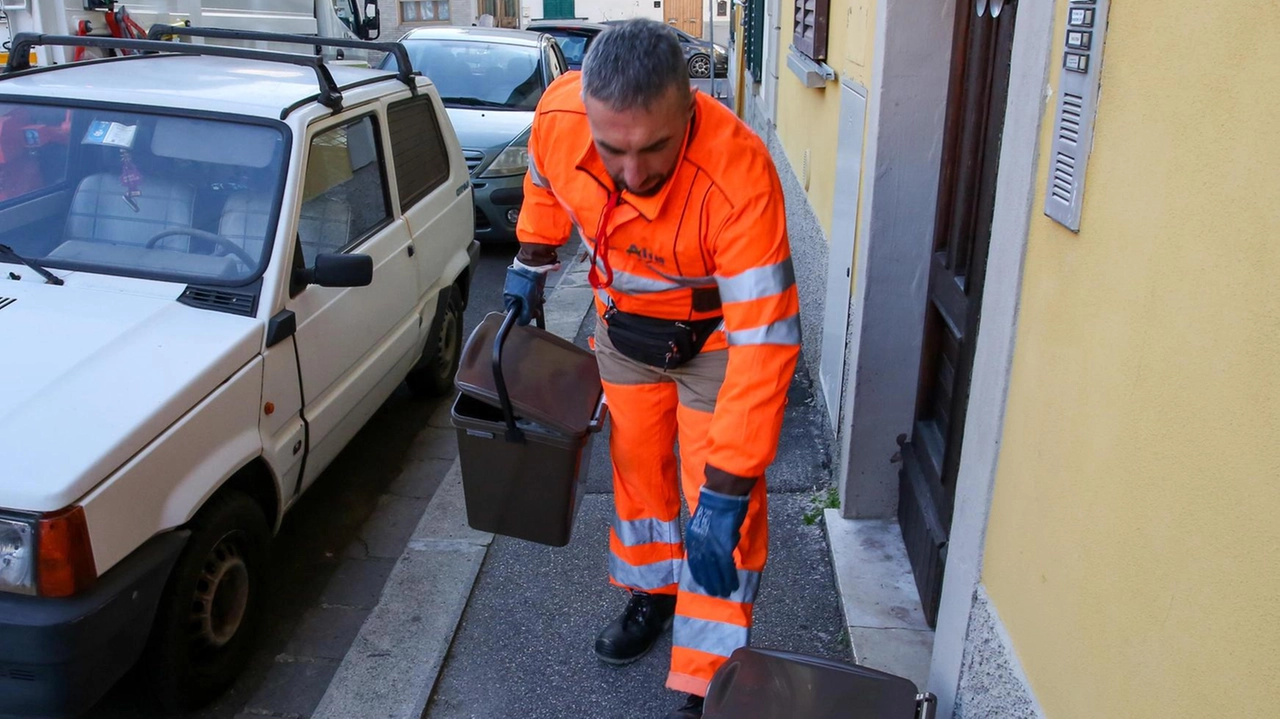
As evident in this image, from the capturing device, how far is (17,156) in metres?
3.63

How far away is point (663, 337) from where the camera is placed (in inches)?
108

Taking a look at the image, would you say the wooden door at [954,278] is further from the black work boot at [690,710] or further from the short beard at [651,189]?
the short beard at [651,189]

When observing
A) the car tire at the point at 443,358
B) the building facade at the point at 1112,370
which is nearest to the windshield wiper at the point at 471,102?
the car tire at the point at 443,358

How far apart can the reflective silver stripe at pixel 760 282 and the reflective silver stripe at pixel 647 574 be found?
108cm

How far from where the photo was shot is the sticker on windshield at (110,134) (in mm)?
3627

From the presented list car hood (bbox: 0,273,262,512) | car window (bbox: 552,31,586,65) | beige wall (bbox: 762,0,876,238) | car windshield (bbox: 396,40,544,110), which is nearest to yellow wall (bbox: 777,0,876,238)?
beige wall (bbox: 762,0,876,238)

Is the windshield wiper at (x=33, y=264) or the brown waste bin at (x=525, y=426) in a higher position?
the windshield wiper at (x=33, y=264)

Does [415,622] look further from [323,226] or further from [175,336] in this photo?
[323,226]

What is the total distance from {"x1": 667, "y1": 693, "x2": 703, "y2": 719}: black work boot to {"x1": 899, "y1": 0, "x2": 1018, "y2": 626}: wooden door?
854 mm

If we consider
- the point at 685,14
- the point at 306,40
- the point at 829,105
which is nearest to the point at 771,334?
the point at 829,105

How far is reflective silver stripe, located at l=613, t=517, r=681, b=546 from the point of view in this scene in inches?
122

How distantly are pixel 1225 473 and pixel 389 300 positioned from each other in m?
3.62

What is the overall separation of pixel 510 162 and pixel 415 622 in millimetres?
5896

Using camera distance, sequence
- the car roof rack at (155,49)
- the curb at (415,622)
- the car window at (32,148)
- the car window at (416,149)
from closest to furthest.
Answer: the curb at (415,622) < the car window at (32,148) < the car roof rack at (155,49) < the car window at (416,149)
